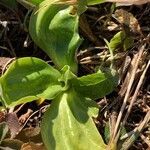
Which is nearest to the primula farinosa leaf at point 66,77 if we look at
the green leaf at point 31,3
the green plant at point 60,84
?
the green plant at point 60,84

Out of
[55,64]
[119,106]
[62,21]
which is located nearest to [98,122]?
[119,106]

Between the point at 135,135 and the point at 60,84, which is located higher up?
the point at 60,84

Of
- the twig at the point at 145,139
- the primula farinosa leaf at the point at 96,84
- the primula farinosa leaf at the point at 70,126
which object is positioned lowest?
the twig at the point at 145,139

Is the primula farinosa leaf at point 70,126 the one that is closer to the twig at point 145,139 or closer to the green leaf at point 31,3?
the twig at point 145,139

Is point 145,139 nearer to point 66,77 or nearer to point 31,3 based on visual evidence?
point 66,77

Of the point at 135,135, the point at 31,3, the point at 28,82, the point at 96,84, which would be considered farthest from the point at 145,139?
the point at 31,3

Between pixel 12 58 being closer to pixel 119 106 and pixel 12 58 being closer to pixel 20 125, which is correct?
pixel 20 125

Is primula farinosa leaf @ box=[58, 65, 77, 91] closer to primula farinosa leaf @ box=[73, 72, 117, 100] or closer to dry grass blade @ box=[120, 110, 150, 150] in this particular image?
primula farinosa leaf @ box=[73, 72, 117, 100]
